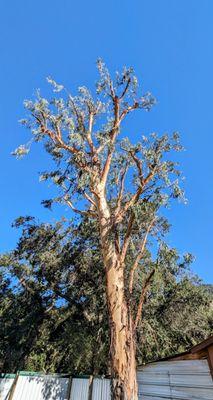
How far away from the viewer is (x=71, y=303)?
38.4ft

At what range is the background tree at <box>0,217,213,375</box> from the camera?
11148 millimetres

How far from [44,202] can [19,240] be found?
371cm

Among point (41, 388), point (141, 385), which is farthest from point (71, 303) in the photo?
point (141, 385)

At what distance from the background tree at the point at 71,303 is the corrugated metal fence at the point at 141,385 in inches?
105

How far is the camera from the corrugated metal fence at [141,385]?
491 centimetres

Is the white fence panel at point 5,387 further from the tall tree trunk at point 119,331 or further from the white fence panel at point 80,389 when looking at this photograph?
the tall tree trunk at point 119,331

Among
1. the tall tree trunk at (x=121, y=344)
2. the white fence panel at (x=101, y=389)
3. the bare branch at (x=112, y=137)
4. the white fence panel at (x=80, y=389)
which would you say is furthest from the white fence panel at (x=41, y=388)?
the bare branch at (x=112, y=137)

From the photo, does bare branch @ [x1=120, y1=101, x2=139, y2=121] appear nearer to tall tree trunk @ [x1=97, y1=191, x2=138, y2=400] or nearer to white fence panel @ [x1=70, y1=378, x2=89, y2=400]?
tall tree trunk @ [x1=97, y1=191, x2=138, y2=400]

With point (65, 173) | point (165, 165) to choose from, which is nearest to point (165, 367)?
point (165, 165)

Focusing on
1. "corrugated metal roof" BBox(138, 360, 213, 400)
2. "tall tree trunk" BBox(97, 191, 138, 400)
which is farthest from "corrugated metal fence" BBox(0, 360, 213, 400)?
"tall tree trunk" BBox(97, 191, 138, 400)

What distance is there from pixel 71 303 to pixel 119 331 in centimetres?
750

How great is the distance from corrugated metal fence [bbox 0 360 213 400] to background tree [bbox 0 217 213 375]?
8.79ft

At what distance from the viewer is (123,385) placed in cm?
421

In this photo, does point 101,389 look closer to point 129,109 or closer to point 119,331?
point 119,331
